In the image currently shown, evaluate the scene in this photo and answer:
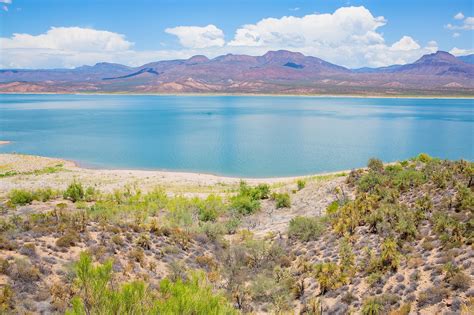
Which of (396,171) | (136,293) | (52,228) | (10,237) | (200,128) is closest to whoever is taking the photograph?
(136,293)

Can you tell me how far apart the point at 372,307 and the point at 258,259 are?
5023mm

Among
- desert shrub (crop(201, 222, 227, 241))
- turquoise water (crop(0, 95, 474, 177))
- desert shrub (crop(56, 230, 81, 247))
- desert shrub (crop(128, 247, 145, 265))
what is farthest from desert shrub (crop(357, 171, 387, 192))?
turquoise water (crop(0, 95, 474, 177))

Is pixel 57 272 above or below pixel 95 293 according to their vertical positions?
below

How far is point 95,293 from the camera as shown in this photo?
6.15 meters

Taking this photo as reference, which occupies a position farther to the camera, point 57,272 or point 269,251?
point 269,251

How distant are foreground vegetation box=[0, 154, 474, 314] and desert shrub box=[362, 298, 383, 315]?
0.10ft

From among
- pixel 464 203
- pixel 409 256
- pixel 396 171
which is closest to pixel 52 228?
pixel 409 256

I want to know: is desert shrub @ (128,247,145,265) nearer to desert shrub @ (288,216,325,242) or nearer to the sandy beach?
desert shrub @ (288,216,325,242)

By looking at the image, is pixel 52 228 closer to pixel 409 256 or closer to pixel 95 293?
pixel 95 293

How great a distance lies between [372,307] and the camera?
349 inches

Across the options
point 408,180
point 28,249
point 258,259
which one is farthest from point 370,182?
point 28,249

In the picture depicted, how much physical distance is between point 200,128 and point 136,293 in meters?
75.0

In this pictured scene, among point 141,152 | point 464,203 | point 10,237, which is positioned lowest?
point 141,152

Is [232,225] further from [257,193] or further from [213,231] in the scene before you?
[257,193]
